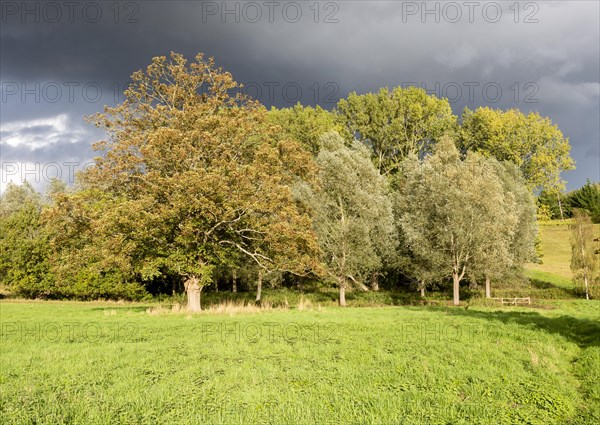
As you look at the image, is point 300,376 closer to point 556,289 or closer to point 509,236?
point 509,236

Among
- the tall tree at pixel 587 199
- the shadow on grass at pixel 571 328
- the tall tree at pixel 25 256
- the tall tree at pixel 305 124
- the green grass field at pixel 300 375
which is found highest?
the tall tree at pixel 305 124

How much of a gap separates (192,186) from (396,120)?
54615 mm

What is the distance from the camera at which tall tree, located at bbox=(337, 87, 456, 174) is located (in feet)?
245

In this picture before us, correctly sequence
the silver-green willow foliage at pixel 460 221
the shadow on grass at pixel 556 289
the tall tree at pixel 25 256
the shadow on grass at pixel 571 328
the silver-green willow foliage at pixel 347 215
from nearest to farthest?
the shadow on grass at pixel 571 328 → the silver-green willow foliage at pixel 460 221 → the silver-green willow foliage at pixel 347 215 → the tall tree at pixel 25 256 → the shadow on grass at pixel 556 289

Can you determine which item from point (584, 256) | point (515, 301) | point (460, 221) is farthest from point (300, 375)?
point (584, 256)

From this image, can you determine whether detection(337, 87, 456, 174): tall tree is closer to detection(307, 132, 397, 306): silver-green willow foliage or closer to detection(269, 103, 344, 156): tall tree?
detection(269, 103, 344, 156): tall tree

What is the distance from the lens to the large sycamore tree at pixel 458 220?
41719 millimetres

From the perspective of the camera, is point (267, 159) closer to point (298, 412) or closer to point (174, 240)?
point (174, 240)

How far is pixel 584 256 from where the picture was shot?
50.6 metres

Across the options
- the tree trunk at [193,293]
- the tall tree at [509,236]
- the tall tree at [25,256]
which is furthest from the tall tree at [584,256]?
the tall tree at [25,256]

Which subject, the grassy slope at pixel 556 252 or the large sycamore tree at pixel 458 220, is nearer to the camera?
the large sycamore tree at pixel 458 220

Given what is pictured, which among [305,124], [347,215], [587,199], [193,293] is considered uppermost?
[305,124]

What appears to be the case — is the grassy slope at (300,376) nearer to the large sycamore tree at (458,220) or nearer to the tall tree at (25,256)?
the large sycamore tree at (458,220)

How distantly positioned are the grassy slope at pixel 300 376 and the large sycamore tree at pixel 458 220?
22.3m
